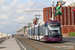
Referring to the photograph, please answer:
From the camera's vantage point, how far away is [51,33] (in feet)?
76.0

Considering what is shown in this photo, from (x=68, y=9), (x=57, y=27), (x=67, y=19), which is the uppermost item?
(x=68, y=9)

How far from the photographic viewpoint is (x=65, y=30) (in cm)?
9931

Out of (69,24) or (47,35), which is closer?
(47,35)

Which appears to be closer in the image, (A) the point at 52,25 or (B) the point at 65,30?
(A) the point at 52,25

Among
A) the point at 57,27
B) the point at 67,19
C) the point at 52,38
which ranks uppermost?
the point at 67,19

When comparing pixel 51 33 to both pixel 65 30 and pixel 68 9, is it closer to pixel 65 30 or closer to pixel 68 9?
pixel 65 30

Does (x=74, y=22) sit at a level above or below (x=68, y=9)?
below

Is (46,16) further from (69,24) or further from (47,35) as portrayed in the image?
(47,35)

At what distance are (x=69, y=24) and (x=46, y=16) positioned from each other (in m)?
18.4

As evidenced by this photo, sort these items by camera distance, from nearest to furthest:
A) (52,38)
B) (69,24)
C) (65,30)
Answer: (52,38) < (65,30) < (69,24)

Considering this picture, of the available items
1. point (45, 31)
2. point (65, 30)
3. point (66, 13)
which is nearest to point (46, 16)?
point (66, 13)

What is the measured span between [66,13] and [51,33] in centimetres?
10230

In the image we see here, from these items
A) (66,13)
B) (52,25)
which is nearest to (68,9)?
(66,13)

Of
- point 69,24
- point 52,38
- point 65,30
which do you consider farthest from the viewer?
point 69,24
